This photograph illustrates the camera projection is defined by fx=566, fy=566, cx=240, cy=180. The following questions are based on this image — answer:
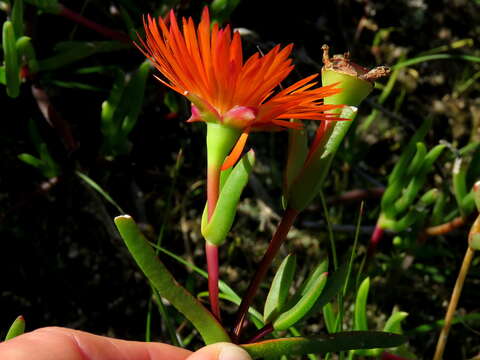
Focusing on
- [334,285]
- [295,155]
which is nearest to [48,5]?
[295,155]

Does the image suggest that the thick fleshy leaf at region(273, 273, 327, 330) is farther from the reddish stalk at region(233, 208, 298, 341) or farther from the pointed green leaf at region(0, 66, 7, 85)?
the pointed green leaf at region(0, 66, 7, 85)

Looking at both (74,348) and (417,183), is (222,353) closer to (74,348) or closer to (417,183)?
(74,348)

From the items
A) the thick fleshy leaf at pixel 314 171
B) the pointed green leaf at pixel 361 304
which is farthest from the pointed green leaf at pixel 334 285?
the pointed green leaf at pixel 361 304

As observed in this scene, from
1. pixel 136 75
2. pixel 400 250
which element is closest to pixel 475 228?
pixel 400 250

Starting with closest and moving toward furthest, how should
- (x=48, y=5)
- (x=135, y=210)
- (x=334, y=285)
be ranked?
(x=334, y=285) < (x=48, y=5) < (x=135, y=210)

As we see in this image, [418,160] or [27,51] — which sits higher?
[27,51]

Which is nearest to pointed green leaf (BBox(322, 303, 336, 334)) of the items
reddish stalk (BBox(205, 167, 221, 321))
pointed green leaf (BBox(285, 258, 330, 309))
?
pointed green leaf (BBox(285, 258, 330, 309))
